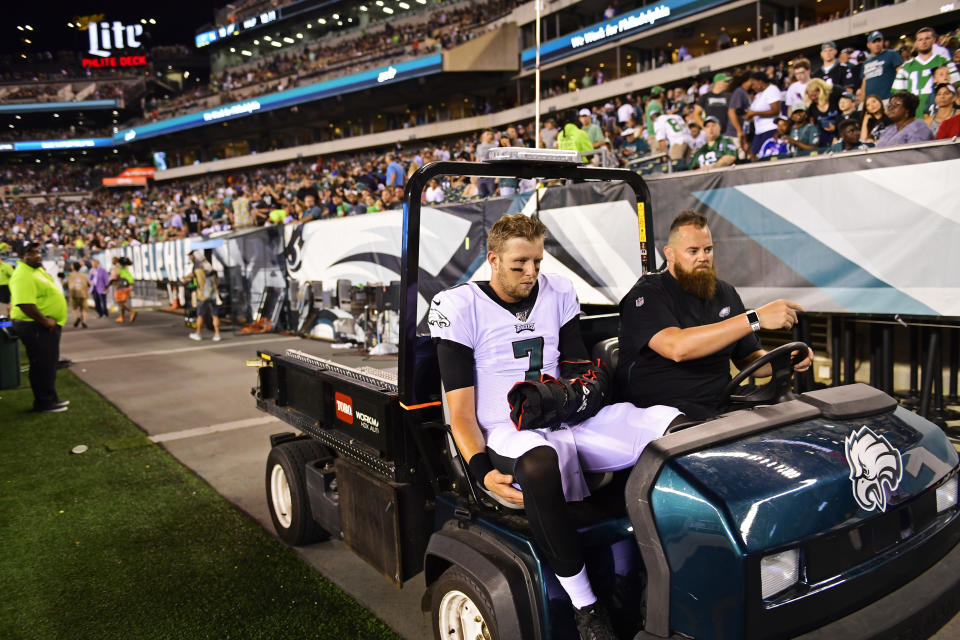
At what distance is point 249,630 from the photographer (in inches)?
122

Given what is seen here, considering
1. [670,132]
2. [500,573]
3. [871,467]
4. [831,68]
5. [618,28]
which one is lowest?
[500,573]

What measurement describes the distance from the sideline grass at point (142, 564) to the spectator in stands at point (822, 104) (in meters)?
8.91

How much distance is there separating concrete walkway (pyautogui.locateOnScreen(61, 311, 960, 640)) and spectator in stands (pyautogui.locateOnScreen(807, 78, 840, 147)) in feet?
22.9

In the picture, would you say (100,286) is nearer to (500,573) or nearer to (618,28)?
(500,573)

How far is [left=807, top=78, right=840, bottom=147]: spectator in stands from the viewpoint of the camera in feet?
30.0

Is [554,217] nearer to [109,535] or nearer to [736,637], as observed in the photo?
[109,535]

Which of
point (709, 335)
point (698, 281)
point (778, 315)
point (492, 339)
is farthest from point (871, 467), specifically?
point (492, 339)

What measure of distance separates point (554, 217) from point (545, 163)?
16.3 ft

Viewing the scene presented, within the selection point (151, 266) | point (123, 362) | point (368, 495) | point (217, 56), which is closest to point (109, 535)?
point (368, 495)

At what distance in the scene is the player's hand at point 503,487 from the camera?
229 centimetres

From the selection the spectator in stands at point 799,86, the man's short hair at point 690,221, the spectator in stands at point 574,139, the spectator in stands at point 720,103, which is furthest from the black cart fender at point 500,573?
the spectator in stands at point 799,86

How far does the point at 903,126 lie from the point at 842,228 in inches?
76.4

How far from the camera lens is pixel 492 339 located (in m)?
2.70

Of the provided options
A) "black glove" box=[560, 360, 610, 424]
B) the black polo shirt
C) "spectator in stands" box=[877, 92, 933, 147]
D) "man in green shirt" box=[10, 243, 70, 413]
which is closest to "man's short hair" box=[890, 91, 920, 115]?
"spectator in stands" box=[877, 92, 933, 147]
